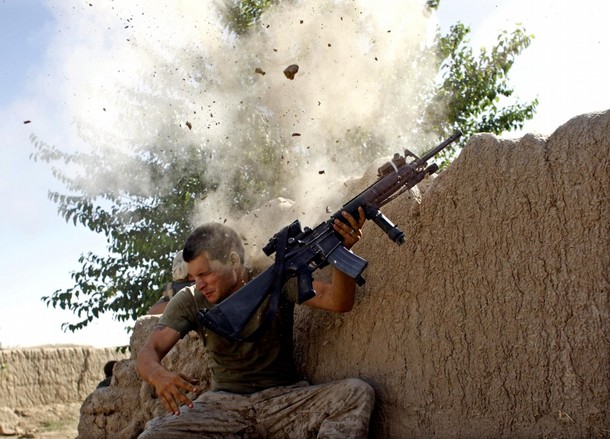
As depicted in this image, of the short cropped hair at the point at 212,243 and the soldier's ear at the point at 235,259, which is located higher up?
the short cropped hair at the point at 212,243

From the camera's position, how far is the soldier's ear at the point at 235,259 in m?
4.66

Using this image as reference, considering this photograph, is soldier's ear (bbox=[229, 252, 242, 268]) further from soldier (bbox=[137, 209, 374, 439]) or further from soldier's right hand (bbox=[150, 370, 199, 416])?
soldier's right hand (bbox=[150, 370, 199, 416])

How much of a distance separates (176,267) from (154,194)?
12.1 feet

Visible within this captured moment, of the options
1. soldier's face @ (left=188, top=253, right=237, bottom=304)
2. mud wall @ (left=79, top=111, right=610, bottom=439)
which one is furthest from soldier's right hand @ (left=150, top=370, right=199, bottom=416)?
mud wall @ (left=79, top=111, right=610, bottom=439)

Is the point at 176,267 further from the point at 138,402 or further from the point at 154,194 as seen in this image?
the point at 154,194

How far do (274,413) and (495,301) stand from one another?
54.2 inches

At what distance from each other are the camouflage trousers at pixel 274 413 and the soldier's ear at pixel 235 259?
76 cm

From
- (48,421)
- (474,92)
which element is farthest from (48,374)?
(474,92)

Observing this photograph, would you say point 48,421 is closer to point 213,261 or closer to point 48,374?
point 48,374

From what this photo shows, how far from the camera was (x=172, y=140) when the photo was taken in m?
9.66

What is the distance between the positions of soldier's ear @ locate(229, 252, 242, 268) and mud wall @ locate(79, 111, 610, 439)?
2.30 feet

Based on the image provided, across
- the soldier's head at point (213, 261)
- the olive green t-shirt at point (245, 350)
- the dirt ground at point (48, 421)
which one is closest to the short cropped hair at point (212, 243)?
the soldier's head at point (213, 261)

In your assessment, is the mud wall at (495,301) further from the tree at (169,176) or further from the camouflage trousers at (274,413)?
the tree at (169,176)

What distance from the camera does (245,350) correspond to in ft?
14.8
